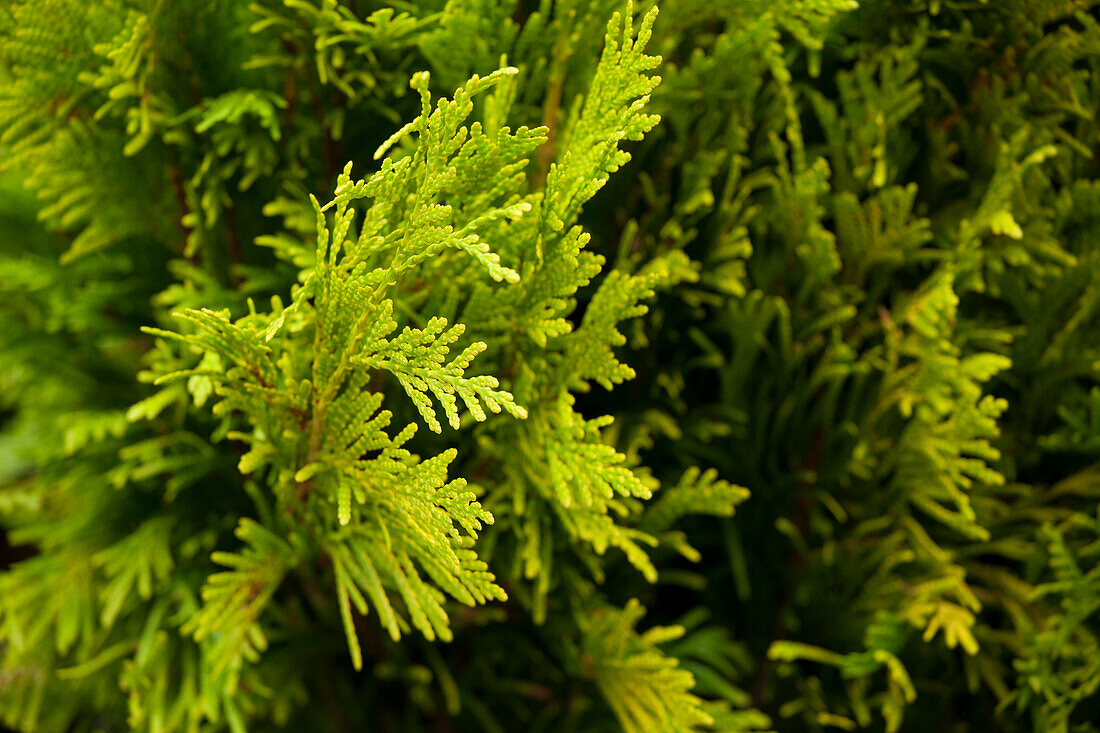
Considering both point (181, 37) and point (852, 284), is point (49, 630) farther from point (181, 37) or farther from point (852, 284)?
point (852, 284)

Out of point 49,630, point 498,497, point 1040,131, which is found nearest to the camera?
point 498,497

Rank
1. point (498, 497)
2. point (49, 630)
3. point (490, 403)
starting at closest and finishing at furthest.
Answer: point (490, 403), point (498, 497), point (49, 630)

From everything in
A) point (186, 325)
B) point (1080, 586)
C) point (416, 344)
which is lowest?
point (1080, 586)

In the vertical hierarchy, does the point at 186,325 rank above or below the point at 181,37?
below

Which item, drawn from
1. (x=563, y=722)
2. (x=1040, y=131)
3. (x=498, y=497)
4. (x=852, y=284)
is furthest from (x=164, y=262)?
(x=1040, y=131)

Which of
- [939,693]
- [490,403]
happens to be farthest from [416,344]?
[939,693]

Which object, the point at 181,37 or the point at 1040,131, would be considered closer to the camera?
the point at 181,37
